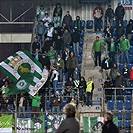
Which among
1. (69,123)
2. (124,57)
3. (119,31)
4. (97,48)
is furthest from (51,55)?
(69,123)

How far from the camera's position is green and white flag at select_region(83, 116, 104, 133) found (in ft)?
67.1

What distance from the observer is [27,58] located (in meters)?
26.3

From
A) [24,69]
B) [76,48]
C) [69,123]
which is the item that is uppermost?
[76,48]

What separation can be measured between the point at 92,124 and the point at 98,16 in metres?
12.9

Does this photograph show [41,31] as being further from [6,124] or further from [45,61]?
[6,124]

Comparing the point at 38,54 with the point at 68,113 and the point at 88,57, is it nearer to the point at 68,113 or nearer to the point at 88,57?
the point at 88,57

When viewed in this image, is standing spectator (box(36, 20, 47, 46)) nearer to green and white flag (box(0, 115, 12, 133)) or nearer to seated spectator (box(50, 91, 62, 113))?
seated spectator (box(50, 91, 62, 113))

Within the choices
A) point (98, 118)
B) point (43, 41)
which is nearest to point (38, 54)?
point (43, 41)

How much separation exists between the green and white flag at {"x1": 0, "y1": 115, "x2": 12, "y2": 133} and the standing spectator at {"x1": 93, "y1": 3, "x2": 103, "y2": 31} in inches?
475

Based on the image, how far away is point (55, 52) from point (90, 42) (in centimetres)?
428

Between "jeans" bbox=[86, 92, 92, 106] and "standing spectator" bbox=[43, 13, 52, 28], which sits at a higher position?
"standing spectator" bbox=[43, 13, 52, 28]

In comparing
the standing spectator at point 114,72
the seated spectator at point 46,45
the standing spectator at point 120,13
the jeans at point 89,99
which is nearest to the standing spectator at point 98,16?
the standing spectator at point 120,13

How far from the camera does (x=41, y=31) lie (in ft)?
102

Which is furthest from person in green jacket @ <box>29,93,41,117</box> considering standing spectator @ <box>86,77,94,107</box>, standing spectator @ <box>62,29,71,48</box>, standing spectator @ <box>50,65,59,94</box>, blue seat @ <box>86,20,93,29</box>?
blue seat @ <box>86,20,93,29</box>
